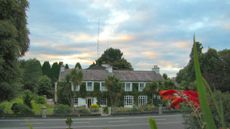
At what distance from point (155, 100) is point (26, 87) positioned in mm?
32880

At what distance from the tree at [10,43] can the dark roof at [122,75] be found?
130 feet

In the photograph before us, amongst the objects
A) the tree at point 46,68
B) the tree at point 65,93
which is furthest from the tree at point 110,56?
the tree at point 65,93

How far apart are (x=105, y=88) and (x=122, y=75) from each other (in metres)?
7.32

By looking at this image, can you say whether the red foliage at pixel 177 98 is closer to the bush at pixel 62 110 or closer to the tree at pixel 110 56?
the bush at pixel 62 110

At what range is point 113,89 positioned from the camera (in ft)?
209

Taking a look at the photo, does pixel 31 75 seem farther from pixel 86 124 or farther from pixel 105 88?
pixel 86 124

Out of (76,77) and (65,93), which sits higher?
(76,77)

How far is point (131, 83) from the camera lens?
74375mm

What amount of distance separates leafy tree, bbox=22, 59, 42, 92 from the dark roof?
18675 mm

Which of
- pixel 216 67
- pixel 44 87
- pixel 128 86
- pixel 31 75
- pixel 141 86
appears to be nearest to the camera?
pixel 216 67

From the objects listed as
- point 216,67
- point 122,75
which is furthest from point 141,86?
point 216,67

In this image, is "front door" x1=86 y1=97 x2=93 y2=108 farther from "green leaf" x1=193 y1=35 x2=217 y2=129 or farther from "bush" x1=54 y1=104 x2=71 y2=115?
"green leaf" x1=193 y1=35 x2=217 y2=129

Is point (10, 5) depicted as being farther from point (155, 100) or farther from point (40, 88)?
point (40, 88)

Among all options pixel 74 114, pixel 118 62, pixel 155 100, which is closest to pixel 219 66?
pixel 155 100
